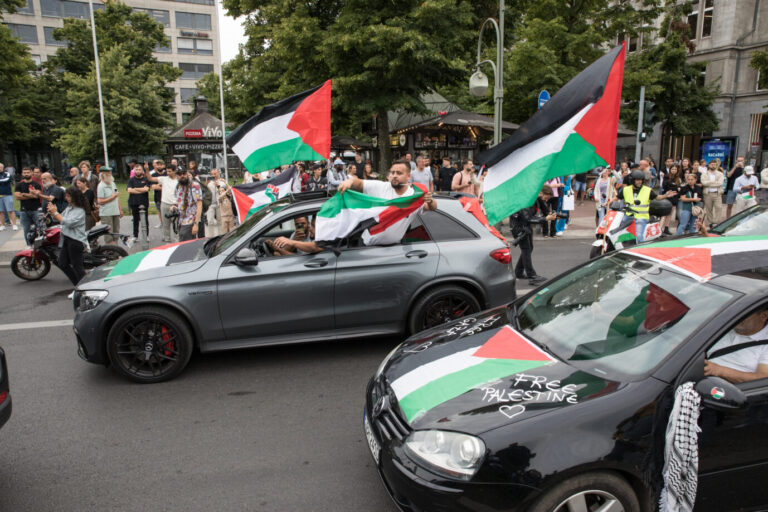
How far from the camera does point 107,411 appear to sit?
4203 mm

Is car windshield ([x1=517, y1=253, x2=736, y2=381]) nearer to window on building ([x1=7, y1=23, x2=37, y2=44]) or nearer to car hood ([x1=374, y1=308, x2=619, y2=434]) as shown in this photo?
car hood ([x1=374, y1=308, x2=619, y2=434])

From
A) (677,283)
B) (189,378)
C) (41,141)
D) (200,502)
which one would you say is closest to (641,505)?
(677,283)

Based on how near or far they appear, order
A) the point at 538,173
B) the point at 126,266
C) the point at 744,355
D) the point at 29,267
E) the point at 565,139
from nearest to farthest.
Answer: the point at 744,355 < the point at 565,139 < the point at 538,173 < the point at 126,266 < the point at 29,267

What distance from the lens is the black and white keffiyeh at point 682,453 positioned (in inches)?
91.9

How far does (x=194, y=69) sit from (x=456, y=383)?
78.4 m

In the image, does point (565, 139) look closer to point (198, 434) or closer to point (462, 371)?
point (462, 371)

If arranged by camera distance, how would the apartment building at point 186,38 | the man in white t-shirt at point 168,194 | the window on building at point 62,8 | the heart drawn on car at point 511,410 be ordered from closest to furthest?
the heart drawn on car at point 511,410 → the man in white t-shirt at point 168,194 → the window on building at point 62,8 → the apartment building at point 186,38

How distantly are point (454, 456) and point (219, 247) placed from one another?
3490 millimetres

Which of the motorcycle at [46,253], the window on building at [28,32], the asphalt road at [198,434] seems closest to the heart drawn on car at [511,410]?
the asphalt road at [198,434]

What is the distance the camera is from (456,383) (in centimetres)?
271

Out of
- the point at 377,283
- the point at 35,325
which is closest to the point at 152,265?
the point at 377,283

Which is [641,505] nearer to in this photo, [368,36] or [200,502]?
[200,502]

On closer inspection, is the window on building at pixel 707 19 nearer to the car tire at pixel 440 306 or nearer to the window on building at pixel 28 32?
the car tire at pixel 440 306

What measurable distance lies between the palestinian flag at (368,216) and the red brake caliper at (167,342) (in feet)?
5.22
